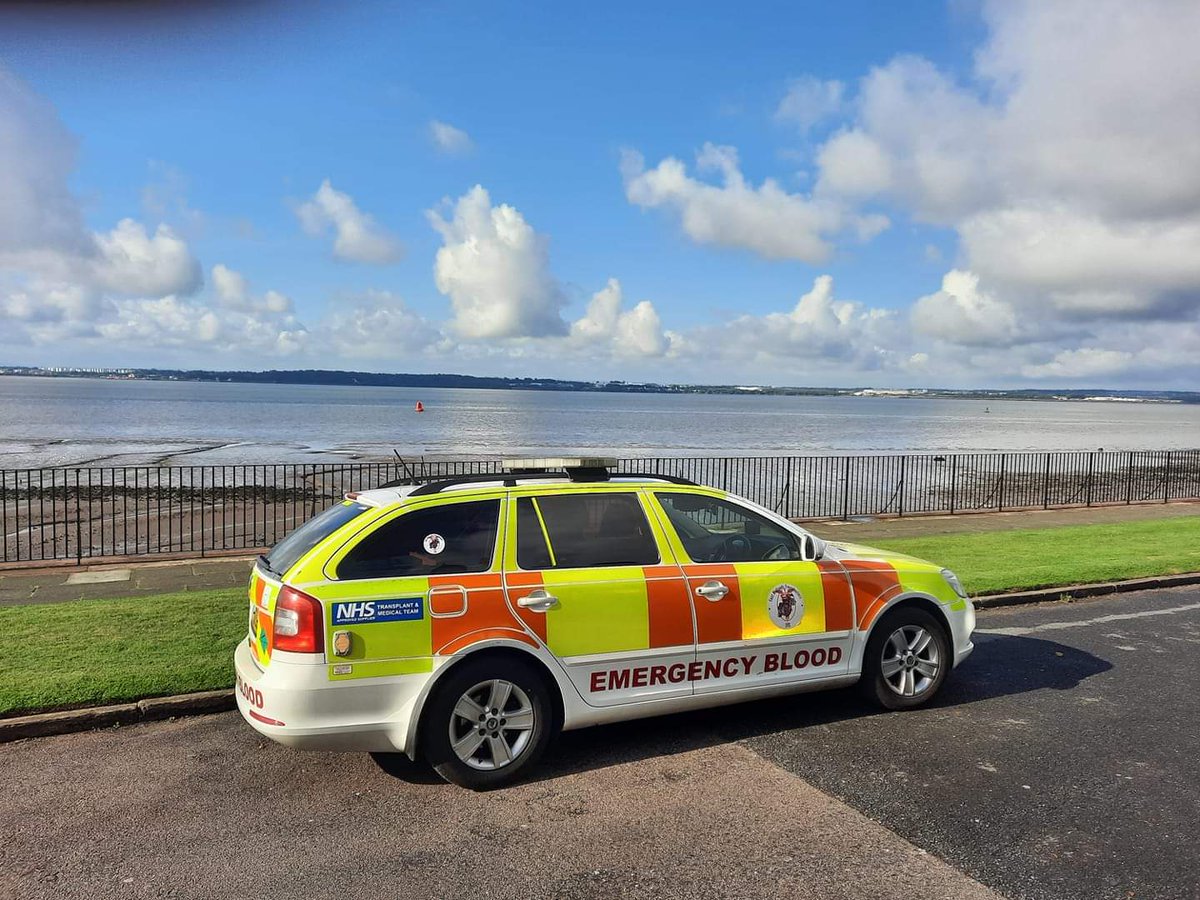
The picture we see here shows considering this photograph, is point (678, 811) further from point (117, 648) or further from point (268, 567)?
point (117, 648)

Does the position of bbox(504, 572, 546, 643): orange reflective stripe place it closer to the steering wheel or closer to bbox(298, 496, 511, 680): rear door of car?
bbox(298, 496, 511, 680): rear door of car

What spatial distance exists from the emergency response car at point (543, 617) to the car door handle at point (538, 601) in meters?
0.01

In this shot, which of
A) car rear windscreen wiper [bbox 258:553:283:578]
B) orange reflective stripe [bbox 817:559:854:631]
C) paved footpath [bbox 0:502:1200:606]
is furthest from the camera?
paved footpath [bbox 0:502:1200:606]

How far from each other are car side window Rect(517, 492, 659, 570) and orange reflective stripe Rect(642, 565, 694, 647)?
0.36 feet

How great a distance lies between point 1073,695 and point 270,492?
75.3ft

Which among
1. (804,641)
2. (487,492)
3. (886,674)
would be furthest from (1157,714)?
(487,492)

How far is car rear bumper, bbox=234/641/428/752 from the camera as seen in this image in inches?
175

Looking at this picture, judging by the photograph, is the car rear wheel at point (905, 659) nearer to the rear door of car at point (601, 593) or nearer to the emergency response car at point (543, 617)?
the emergency response car at point (543, 617)

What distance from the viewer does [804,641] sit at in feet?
18.2

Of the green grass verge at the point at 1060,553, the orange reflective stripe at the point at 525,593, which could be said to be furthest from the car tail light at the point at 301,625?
the green grass verge at the point at 1060,553

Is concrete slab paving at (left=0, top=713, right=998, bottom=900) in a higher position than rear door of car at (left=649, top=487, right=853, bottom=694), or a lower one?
lower

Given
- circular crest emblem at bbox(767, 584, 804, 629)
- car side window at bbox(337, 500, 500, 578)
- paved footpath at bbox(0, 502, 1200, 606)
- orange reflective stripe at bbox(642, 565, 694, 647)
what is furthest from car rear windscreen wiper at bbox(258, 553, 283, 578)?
paved footpath at bbox(0, 502, 1200, 606)

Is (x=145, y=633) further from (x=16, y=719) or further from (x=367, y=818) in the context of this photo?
(x=367, y=818)

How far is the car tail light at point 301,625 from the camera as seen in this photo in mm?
4457
